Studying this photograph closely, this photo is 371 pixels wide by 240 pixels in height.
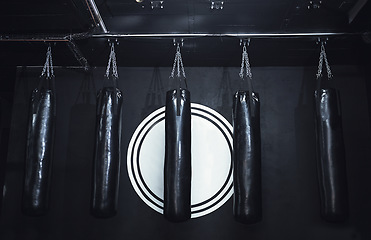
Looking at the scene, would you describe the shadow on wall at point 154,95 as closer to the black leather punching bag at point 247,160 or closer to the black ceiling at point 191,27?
the black ceiling at point 191,27

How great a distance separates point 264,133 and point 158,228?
163cm

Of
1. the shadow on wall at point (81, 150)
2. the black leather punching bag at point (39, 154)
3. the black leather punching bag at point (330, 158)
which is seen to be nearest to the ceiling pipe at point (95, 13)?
the black leather punching bag at point (39, 154)

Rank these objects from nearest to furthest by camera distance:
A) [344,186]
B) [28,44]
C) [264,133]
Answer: [344,186] → [28,44] → [264,133]

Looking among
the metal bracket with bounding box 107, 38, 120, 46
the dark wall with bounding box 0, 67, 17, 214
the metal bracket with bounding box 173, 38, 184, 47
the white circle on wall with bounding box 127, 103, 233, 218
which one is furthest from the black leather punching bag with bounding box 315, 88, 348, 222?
the dark wall with bounding box 0, 67, 17, 214

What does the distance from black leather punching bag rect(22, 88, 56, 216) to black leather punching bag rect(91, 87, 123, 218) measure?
0.43 meters

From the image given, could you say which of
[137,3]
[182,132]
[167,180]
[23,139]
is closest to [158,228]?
[167,180]

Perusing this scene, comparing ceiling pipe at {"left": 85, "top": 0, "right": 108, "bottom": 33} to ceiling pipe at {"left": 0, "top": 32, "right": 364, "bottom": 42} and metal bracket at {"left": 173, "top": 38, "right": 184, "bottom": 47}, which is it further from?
metal bracket at {"left": 173, "top": 38, "right": 184, "bottom": 47}

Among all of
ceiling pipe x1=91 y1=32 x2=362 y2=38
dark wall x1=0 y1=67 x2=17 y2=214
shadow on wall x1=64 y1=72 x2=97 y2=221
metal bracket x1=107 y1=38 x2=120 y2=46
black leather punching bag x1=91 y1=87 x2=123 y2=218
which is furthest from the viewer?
dark wall x1=0 y1=67 x2=17 y2=214

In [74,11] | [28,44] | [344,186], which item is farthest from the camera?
[28,44]

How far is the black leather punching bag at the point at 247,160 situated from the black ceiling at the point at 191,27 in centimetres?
75

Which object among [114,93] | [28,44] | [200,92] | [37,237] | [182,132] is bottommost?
[37,237]

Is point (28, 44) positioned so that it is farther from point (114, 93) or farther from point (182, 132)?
point (182, 132)

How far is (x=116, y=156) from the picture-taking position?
2.84 metres

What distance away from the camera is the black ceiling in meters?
2.79
